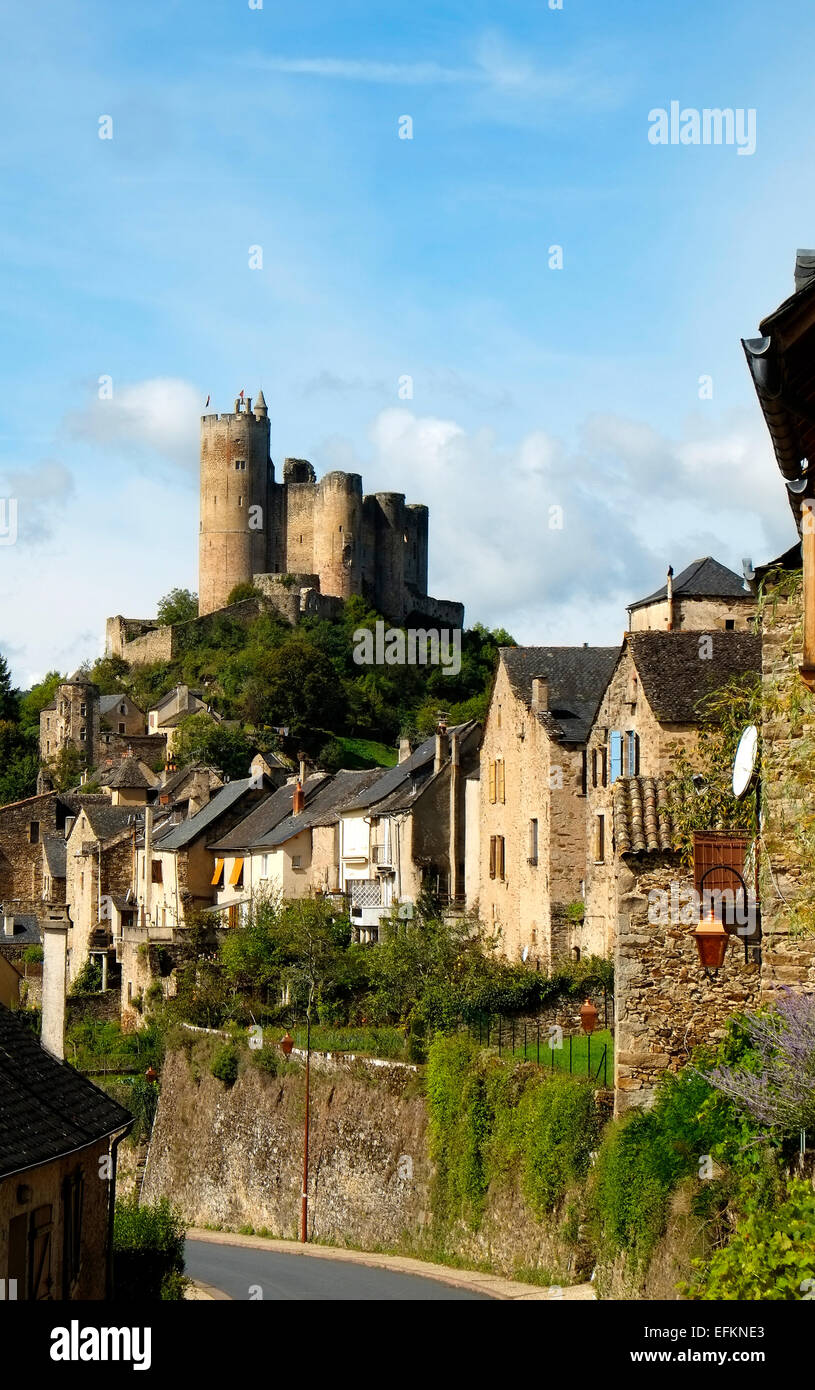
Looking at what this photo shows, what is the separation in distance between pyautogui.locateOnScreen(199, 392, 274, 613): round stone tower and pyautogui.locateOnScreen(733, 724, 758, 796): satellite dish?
10972cm

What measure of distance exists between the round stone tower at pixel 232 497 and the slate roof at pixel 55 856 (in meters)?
41.9

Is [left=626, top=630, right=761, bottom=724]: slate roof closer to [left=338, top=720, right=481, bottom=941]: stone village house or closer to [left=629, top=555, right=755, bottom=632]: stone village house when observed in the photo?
[left=629, top=555, right=755, bottom=632]: stone village house

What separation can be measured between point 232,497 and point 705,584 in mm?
87811

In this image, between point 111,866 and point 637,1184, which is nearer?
point 637,1184

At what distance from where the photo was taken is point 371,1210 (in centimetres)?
3097

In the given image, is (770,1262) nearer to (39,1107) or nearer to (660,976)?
(660,976)

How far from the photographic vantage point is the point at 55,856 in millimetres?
83250

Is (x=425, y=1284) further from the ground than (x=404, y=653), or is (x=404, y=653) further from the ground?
(x=404, y=653)

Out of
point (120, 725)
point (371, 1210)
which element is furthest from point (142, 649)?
point (371, 1210)

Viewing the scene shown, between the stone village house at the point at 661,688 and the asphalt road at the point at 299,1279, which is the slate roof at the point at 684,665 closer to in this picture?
the stone village house at the point at 661,688

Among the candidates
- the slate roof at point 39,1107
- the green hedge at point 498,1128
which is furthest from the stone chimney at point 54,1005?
the green hedge at point 498,1128

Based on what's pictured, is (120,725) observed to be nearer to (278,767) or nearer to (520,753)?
(278,767)

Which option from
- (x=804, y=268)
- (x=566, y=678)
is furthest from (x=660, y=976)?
(x=566, y=678)
